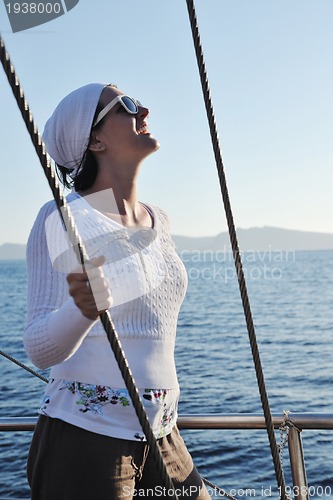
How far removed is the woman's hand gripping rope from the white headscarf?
0.59m

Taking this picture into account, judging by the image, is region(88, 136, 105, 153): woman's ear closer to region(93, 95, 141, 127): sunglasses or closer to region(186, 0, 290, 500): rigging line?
region(93, 95, 141, 127): sunglasses

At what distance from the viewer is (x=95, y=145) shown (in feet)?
5.05

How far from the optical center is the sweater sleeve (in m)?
1.13

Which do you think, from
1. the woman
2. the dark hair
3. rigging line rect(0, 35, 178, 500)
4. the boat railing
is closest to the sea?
the boat railing

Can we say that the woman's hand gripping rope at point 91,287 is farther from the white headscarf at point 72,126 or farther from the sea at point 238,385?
the sea at point 238,385

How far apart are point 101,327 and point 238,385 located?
41.3ft

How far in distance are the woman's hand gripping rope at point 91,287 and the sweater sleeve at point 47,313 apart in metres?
0.08

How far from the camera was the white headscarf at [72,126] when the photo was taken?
153 cm

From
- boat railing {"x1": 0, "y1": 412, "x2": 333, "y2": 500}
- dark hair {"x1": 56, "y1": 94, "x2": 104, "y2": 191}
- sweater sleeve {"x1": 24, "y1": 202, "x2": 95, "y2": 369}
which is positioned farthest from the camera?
boat railing {"x1": 0, "y1": 412, "x2": 333, "y2": 500}

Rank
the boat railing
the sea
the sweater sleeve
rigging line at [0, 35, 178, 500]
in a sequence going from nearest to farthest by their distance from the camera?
rigging line at [0, 35, 178, 500], the sweater sleeve, the boat railing, the sea

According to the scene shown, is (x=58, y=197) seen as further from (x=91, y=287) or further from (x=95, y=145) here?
(x=95, y=145)

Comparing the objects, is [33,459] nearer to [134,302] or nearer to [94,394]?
[94,394]

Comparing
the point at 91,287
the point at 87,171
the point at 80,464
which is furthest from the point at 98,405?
the point at 87,171

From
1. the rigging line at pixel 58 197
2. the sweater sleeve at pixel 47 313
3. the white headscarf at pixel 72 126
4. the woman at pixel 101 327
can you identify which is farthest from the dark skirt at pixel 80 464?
the white headscarf at pixel 72 126
